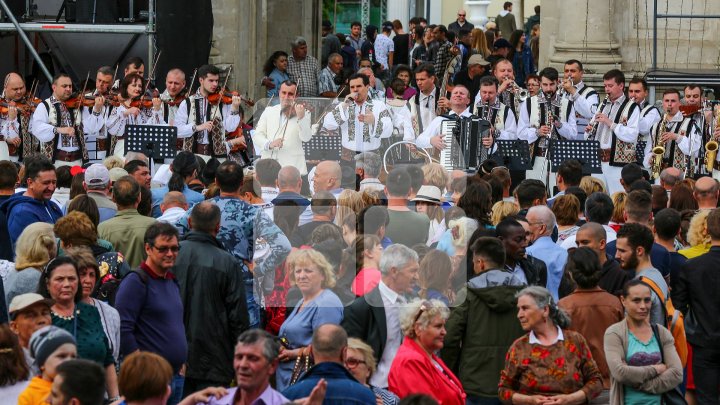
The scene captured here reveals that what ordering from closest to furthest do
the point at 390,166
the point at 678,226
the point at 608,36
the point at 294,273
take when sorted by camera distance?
1. the point at 294,273
2. the point at 678,226
3. the point at 390,166
4. the point at 608,36

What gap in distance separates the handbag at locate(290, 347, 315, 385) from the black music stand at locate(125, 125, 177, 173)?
689cm

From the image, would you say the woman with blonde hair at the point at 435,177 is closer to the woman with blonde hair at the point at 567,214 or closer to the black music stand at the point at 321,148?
the woman with blonde hair at the point at 567,214

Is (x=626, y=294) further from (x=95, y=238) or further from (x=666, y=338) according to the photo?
(x=95, y=238)

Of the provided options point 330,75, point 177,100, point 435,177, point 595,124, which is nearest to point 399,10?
point 330,75

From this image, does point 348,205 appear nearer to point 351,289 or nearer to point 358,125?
point 351,289

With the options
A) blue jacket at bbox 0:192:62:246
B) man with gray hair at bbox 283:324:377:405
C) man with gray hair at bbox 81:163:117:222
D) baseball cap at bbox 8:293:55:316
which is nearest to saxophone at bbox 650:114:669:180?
man with gray hair at bbox 81:163:117:222

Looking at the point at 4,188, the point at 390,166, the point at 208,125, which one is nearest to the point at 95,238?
the point at 4,188

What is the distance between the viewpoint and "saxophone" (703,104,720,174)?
52.6 ft

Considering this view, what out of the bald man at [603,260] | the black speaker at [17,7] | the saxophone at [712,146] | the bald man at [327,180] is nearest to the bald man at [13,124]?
the black speaker at [17,7]

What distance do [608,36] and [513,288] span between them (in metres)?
11.8

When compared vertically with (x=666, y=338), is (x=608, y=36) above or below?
above

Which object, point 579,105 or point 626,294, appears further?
point 579,105

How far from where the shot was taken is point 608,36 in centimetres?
1983

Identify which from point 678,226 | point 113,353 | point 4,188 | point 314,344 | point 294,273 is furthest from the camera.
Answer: point 4,188
